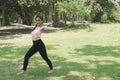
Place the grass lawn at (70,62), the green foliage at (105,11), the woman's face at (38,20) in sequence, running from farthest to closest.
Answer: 1. the green foliage at (105,11)
2. the grass lawn at (70,62)
3. the woman's face at (38,20)

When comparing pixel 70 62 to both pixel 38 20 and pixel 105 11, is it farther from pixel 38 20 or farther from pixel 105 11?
pixel 105 11

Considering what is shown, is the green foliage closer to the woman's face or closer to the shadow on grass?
the shadow on grass

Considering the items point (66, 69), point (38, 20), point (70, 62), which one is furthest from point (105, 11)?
point (38, 20)

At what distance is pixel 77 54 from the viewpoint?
50.4 ft

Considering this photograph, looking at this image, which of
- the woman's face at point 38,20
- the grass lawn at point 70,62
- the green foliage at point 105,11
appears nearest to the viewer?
the woman's face at point 38,20

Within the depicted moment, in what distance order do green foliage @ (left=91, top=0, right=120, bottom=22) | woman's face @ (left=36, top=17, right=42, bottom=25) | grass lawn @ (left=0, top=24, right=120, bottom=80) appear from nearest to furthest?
woman's face @ (left=36, top=17, right=42, bottom=25) → grass lawn @ (left=0, top=24, right=120, bottom=80) → green foliage @ (left=91, top=0, right=120, bottom=22)

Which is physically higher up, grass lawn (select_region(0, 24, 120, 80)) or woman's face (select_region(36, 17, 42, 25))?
woman's face (select_region(36, 17, 42, 25))

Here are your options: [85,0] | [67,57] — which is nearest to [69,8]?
[85,0]

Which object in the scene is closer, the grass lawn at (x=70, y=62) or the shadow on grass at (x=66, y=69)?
the shadow on grass at (x=66, y=69)

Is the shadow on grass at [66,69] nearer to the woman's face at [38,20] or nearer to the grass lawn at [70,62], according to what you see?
the grass lawn at [70,62]

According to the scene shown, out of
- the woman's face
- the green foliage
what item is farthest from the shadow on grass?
the green foliage

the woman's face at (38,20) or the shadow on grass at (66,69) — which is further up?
the woman's face at (38,20)

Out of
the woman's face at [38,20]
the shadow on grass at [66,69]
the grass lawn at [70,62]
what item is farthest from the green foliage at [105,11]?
the woman's face at [38,20]

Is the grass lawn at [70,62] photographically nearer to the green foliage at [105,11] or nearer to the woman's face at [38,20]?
the woman's face at [38,20]
